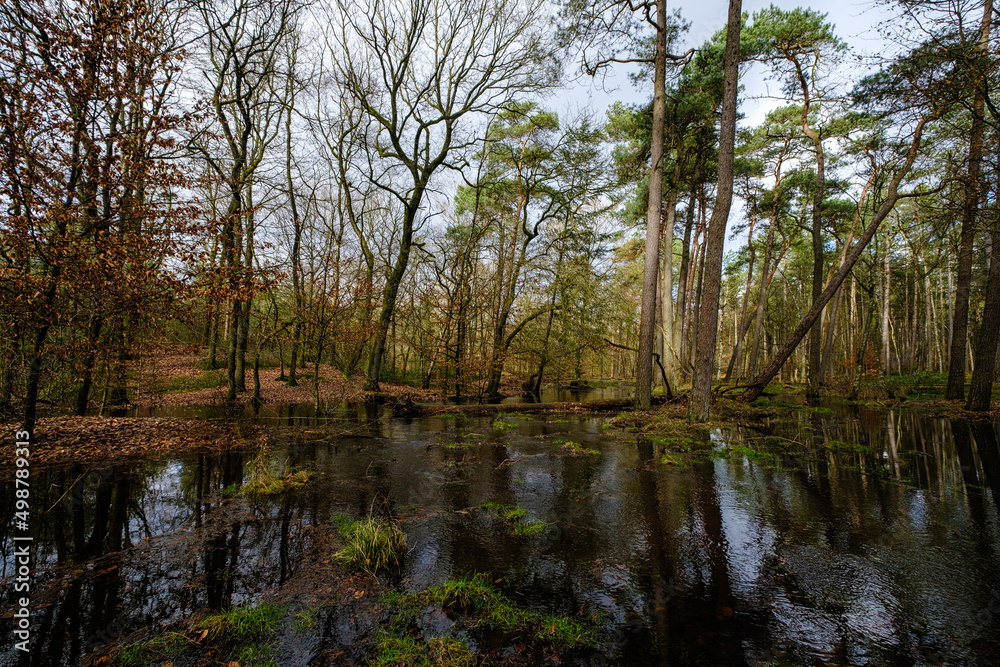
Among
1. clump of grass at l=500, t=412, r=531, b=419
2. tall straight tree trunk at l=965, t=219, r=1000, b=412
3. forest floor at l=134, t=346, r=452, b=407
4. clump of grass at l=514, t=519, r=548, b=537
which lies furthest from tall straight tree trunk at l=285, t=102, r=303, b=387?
tall straight tree trunk at l=965, t=219, r=1000, b=412

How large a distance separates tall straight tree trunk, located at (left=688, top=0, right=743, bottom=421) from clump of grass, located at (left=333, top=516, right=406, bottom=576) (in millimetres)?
8604

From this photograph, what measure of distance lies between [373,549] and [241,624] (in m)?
1.04

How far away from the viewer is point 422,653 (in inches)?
93.2

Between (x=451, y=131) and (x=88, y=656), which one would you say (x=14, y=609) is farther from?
(x=451, y=131)

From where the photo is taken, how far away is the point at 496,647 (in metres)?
2.46

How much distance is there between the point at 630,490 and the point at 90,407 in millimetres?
13791

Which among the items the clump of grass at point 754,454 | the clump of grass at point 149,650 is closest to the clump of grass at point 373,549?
the clump of grass at point 149,650

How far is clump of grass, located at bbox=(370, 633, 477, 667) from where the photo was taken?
89.3 inches

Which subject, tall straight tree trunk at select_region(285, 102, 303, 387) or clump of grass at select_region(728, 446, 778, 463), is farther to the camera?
tall straight tree trunk at select_region(285, 102, 303, 387)

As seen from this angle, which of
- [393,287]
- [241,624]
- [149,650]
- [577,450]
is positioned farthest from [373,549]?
[393,287]

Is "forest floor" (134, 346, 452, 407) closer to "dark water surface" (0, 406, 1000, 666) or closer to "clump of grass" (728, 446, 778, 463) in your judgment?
"dark water surface" (0, 406, 1000, 666)

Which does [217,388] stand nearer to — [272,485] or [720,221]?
[272,485]

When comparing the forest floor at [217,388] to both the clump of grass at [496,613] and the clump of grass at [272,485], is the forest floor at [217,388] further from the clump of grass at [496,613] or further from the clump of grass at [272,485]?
the clump of grass at [496,613]

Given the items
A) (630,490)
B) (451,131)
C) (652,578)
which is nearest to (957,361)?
(630,490)
